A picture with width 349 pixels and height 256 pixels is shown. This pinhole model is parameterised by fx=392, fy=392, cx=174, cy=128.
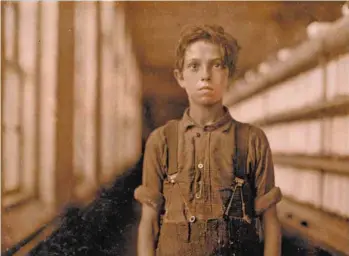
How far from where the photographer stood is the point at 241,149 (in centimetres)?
98

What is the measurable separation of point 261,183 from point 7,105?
710mm

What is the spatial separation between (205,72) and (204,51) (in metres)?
0.05

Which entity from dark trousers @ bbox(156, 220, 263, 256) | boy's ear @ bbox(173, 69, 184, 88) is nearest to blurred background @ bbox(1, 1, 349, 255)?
boy's ear @ bbox(173, 69, 184, 88)

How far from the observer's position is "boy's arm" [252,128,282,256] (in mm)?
977

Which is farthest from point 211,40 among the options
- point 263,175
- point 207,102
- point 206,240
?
point 206,240

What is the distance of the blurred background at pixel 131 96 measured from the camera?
40.9 inches

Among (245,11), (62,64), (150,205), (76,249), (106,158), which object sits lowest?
(76,249)

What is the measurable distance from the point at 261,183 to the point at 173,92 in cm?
32

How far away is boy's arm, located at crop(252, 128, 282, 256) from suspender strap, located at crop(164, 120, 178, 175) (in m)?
0.20

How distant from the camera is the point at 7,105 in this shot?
107 cm

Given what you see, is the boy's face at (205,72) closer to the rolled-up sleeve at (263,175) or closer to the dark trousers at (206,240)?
the rolled-up sleeve at (263,175)

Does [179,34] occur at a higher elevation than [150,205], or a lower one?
→ higher

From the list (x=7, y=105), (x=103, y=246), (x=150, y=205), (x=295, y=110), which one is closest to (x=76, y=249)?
(x=103, y=246)

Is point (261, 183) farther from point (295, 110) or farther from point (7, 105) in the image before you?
point (7, 105)
